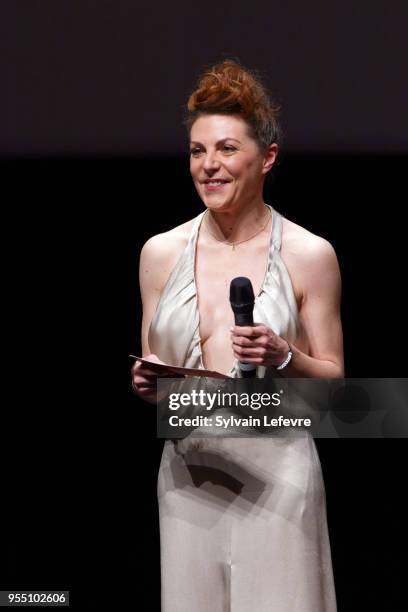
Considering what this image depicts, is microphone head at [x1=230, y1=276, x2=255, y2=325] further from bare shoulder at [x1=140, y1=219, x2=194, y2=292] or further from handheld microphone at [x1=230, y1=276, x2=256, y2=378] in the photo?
bare shoulder at [x1=140, y1=219, x2=194, y2=292]

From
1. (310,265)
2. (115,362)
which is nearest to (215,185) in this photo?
(310,265)

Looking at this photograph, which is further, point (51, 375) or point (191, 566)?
point (51, 375)

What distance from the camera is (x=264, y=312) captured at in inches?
115

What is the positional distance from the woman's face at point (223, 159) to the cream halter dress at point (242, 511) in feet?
0.58

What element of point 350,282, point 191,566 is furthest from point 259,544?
point 350,282

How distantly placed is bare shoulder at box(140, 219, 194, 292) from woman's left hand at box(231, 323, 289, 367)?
0.44 metres

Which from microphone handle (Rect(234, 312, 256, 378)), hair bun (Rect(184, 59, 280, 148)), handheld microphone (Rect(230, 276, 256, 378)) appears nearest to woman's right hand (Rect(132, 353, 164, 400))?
microphone handle (Rect(234, 312, 256, 378))

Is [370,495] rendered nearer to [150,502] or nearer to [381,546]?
[381,546]

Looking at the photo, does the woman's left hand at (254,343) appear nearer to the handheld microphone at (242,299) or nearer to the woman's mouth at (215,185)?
the handheld microphone at (242,299)

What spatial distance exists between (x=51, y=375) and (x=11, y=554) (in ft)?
1.73

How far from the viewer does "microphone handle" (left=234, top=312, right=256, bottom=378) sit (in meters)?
2.60

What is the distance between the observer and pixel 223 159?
2.94m

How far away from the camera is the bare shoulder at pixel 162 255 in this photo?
3.07 meters

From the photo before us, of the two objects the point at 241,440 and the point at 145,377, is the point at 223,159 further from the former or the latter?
the point at 241,440
